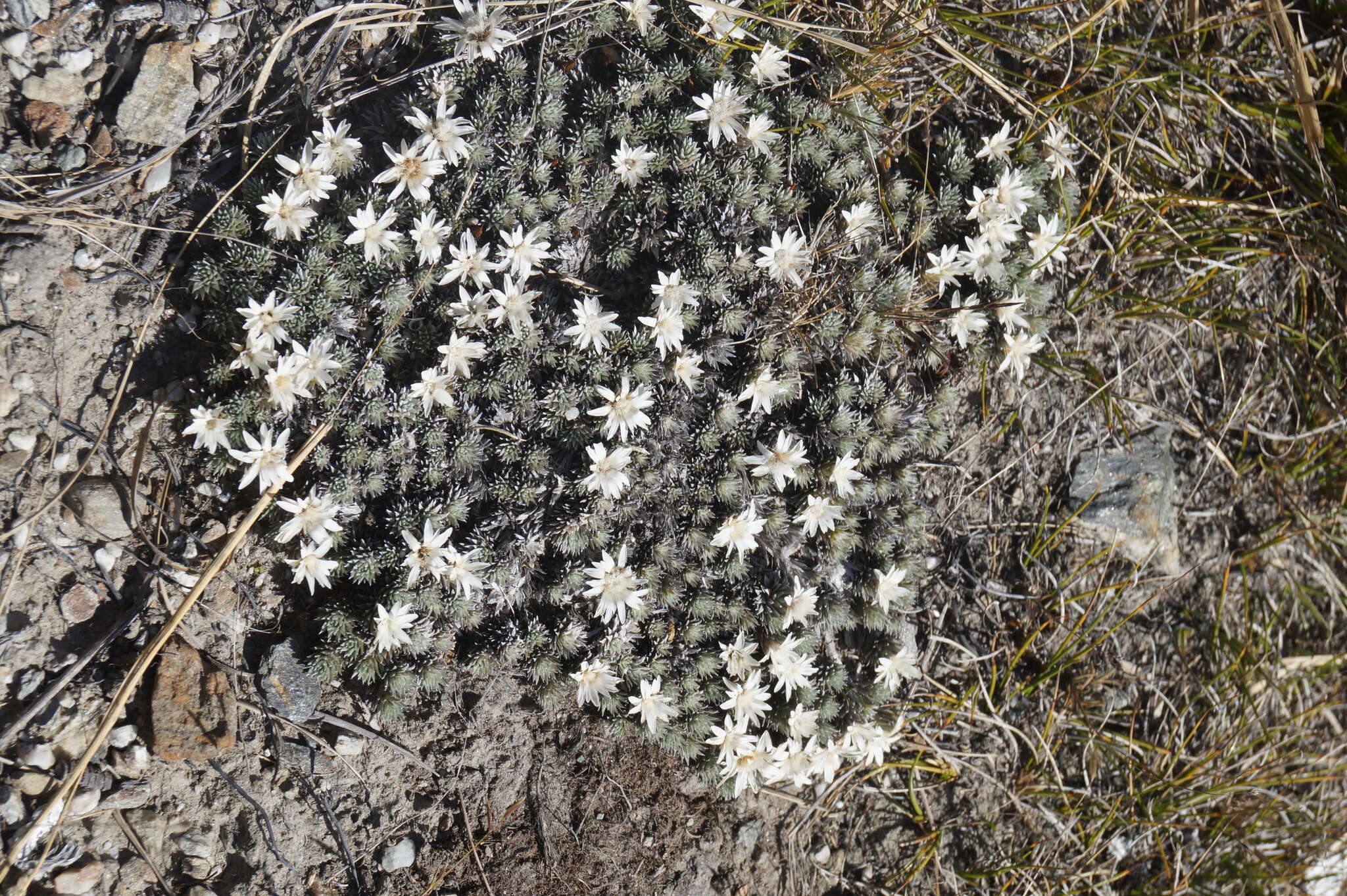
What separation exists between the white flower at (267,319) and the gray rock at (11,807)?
2041 mm

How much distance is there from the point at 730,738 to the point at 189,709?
240cm

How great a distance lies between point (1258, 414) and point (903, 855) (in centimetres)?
355

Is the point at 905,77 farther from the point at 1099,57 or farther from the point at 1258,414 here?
the point at 1258,414

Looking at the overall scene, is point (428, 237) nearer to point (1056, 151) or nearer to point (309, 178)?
point (309, 178)

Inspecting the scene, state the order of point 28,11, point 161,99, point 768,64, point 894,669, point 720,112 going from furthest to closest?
1. point 894,669
2. point 768,64
3. point 720,112
4. point 161,99
5. point 28,11

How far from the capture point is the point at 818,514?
389 centimetres

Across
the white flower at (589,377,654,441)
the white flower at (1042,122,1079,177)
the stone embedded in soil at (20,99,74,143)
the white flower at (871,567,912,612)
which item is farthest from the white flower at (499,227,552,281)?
the white flower at (1042,122,1079,177)

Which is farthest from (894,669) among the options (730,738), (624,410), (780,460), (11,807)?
(11,807)

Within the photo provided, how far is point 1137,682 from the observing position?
4.85m

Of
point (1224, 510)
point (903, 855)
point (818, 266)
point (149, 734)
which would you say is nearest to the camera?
point (149, 734)

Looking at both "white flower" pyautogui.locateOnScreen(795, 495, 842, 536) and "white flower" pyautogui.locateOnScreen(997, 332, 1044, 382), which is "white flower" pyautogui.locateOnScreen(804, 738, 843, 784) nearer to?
"white flower" pyautogui.locateOnScreen(795, 495, 842, 536)

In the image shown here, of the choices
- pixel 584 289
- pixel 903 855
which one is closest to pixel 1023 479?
pixel 903 855

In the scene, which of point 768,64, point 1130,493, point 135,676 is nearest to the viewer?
point 135,676

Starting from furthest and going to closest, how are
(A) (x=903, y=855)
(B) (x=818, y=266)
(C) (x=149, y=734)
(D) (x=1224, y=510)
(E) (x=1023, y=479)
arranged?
(D) (x=1224, y=510), (E) (x=1023, y=479), (A) (x=903, y=855), (B) (x=818, y=266), (C) (x=149, y=734)
